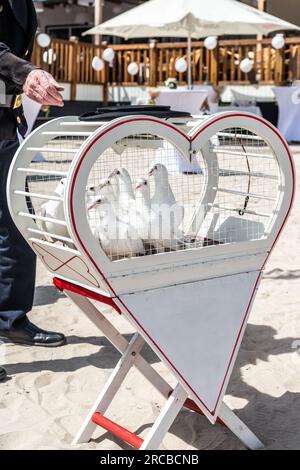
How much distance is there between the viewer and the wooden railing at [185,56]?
13.5 metres

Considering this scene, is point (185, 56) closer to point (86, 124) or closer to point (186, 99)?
point (186, 99)

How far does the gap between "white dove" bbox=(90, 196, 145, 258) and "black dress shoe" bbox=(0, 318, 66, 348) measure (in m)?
1.22

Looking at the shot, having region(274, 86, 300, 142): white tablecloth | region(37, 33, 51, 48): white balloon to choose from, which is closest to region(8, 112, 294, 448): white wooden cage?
region(274, 86, 300, 142): white tablecloth

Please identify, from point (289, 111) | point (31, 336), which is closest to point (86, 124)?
point (31, 336)

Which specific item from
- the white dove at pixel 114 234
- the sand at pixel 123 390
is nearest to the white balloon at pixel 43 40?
the sand at pixel 123 390

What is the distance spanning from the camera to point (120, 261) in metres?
1.79

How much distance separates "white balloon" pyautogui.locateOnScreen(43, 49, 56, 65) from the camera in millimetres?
13031

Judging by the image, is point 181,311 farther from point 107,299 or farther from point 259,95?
point 259,95

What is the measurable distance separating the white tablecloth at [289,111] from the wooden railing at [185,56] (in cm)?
142

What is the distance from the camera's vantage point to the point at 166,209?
2.02 metres

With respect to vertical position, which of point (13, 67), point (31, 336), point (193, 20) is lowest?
point (31, 336)

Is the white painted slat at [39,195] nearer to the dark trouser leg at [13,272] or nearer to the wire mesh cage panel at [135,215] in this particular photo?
the wire mesh cage panel at [135,215]

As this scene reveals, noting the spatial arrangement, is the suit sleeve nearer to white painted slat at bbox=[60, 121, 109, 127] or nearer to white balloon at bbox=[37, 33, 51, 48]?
white painted slat at bbox=[60, 121, 109, 127]

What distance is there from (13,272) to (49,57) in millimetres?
10976
